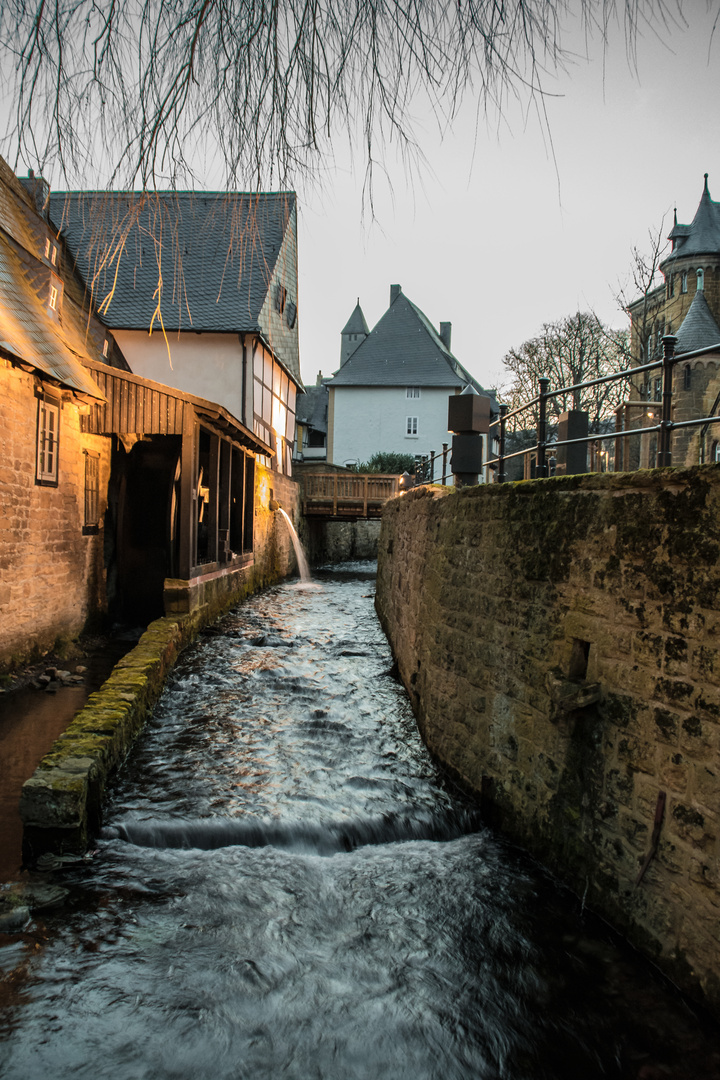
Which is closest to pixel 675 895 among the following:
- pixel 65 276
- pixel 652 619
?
pixel 652 619

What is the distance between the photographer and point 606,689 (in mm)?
3816

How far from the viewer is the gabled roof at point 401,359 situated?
39.2 m

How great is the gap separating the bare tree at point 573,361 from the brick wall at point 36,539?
2228 centimetres

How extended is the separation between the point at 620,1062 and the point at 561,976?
543 mm

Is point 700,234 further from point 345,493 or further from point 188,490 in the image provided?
point 188,490

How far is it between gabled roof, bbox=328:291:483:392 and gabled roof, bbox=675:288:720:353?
13.8m

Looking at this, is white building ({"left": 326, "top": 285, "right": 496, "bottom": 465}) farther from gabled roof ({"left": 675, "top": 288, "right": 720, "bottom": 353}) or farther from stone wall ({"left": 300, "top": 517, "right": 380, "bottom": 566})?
gabled roof ({"left": 675, "top": 288, "right": 720, "bottom": 353})

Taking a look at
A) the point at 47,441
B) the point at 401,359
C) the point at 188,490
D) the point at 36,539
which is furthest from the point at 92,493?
the point at 401,359

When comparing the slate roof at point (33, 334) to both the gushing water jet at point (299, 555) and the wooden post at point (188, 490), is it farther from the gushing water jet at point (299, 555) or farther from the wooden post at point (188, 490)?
the gushing water jet at point (299, 555)

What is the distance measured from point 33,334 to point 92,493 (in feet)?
9.33

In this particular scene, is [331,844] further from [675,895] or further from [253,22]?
[253,22]

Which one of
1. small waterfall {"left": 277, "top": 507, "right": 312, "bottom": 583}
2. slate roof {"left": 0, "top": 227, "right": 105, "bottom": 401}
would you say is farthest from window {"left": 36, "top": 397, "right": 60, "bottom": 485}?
small waterfall {"left": 277, "top": 507, "right": 312, "bottom": 583}

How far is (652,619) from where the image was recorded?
3.49 metres

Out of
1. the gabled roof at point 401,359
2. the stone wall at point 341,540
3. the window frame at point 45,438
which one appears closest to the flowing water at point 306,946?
the window frame at point 45,438
